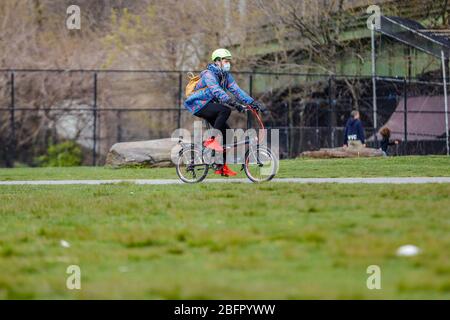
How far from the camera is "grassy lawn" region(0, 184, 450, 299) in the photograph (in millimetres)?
5863

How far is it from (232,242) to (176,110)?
907 inches

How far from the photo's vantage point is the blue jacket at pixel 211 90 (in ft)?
45.6

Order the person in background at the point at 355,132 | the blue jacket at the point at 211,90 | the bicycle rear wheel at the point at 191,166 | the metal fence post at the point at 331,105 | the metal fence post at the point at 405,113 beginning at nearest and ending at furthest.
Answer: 1. the blue jacket at the point at 211,90
2. the bicycle rear wheel at the point at 191,166
3. the person in background at the point at 355,132
4. the metal fence post at the point at 405,113
5. the metal fence post at the point at 331,105

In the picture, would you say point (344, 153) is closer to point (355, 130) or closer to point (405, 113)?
point (355, 130)

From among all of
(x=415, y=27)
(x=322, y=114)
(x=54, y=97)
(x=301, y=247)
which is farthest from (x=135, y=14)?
(x=301, y=247)

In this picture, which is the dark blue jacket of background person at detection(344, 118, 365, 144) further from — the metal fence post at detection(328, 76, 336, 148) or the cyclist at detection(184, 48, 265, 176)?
the cyclist at detection(184, 48, 265, 176)

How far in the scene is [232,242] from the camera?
7.52 meters

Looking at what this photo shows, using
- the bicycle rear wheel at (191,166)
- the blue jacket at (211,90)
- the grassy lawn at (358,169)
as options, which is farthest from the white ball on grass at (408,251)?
the grassy lawn at (358,169)

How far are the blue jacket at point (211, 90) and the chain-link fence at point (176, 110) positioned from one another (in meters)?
14.5

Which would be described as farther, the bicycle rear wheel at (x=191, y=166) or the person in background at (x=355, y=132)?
the person in background at (x=355, y=132)

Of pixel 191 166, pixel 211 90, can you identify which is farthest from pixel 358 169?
pixel 211 90

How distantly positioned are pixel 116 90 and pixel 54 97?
96.1 inches

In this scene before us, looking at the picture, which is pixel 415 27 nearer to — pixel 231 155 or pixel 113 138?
pixel 113 138

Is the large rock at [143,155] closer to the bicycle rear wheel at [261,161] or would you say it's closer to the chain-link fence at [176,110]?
the chain-link fence at [176,110]
